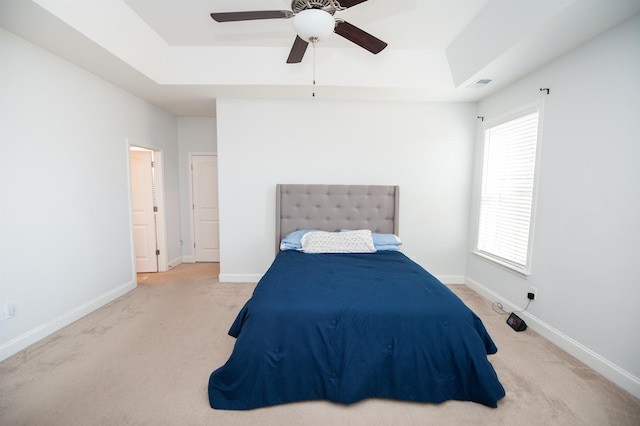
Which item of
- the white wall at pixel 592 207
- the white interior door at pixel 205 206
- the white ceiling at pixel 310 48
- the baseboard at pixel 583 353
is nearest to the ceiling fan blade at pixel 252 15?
the white ceiling at pixel 310 48

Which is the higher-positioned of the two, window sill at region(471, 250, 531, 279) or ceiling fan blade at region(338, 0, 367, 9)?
ceiling fan blade at region(338, 0, 367, 9)

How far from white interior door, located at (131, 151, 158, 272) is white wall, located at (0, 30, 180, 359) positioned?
25.4 inches

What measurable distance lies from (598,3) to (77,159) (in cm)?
444

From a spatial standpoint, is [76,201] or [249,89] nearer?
[76,201]

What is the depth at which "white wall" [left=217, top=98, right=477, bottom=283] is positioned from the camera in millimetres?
3545

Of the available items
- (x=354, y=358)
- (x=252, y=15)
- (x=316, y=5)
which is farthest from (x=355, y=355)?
(x=252, y=15)

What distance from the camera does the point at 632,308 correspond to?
5.85 feet

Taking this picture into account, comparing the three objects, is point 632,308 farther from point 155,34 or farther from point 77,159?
point 77,159

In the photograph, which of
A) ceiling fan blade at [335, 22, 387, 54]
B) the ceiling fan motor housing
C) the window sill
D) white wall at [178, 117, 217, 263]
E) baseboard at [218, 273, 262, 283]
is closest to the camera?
the ceiling fan motor housing

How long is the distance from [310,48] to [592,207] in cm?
295

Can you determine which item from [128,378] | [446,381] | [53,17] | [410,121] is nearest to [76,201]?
[53,17]

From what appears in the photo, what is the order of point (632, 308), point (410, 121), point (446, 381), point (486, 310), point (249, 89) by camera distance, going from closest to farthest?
point (446, 381) < point (632, 308) < point (486, 310) < point (249, 89) < point (410, 121)

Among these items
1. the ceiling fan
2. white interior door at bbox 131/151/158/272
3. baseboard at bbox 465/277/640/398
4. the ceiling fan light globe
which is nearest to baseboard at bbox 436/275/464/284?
baseboard at bbox 465/277/640/398

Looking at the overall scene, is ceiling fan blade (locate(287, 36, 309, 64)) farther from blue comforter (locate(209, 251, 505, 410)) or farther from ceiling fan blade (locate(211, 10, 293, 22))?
blue comforter (locate(209, 251, 505, 410))
